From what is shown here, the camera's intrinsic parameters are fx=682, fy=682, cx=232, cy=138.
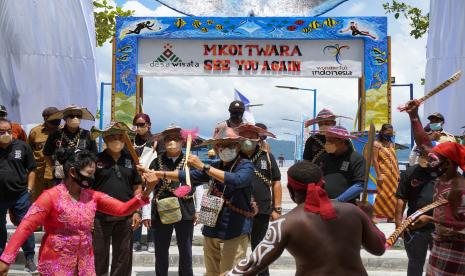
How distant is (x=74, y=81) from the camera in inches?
412

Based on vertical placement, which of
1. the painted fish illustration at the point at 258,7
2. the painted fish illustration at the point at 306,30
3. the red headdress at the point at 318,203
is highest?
the painted fish illustration at the point at 258,7

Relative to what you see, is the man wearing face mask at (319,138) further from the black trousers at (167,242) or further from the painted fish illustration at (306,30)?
the painted fish illustration at (306,30)

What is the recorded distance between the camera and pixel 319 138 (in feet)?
22.3

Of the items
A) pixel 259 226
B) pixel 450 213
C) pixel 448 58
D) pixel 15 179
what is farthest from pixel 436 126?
pixel 15 179

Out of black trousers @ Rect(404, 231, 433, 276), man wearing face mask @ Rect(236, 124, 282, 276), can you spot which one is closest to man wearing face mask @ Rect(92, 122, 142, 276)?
man wearing face mask @ Rect(236, 124, 282, 276)

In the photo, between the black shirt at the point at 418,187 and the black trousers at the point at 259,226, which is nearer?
the black shirt at the point at 418,187

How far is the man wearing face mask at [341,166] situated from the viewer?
20.2 feet

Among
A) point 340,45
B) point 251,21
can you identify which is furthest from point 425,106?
point 251,21

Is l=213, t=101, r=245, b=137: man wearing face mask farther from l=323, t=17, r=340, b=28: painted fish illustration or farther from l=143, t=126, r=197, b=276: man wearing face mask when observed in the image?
l=323, t=17, r=340, b=28: painted fish illustration

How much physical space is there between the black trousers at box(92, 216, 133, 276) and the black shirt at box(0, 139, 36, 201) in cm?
176

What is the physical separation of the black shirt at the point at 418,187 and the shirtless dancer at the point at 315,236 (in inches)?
121

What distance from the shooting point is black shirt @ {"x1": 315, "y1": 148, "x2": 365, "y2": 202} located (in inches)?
243

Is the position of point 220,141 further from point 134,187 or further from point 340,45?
point 340,45

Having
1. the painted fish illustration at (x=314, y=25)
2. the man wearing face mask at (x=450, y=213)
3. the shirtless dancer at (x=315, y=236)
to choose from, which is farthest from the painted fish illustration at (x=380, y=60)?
the shirtless dancer at (x=315, y=236)
